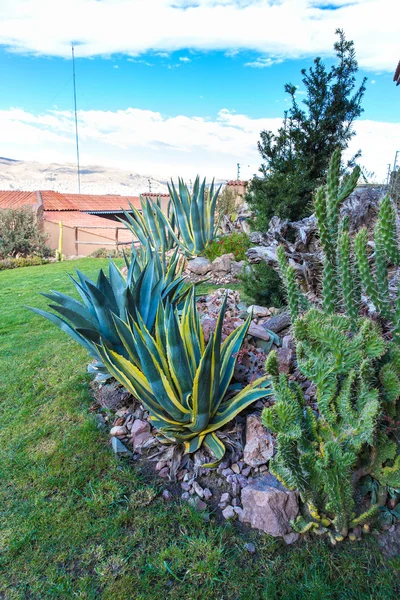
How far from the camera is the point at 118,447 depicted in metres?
2.50

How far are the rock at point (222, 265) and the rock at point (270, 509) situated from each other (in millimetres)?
4755

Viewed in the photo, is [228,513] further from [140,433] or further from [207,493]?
[140,433]

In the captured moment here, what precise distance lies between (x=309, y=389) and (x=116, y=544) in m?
1.39

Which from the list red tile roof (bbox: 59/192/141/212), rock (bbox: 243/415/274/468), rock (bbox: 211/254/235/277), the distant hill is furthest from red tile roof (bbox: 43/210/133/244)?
the distant hill

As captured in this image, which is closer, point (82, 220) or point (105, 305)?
point (105, 305)

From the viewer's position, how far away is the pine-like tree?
472cm

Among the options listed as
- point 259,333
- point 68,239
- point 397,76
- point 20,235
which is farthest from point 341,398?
point 68,239

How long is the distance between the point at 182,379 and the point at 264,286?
6.86ft

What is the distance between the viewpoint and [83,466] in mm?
2420

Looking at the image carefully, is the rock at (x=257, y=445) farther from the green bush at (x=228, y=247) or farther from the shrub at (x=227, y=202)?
the shrub at (x=227, y=202)

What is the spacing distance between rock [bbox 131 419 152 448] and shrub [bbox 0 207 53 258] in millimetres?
13376

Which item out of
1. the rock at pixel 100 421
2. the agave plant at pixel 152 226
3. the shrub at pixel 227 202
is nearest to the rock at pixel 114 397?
the rock at pixel 100 421

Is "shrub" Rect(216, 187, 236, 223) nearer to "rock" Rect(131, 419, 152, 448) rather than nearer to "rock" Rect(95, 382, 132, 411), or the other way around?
"rock" Rect(95, 382, 132, 411)

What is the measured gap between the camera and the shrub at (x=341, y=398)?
166 centimetres
